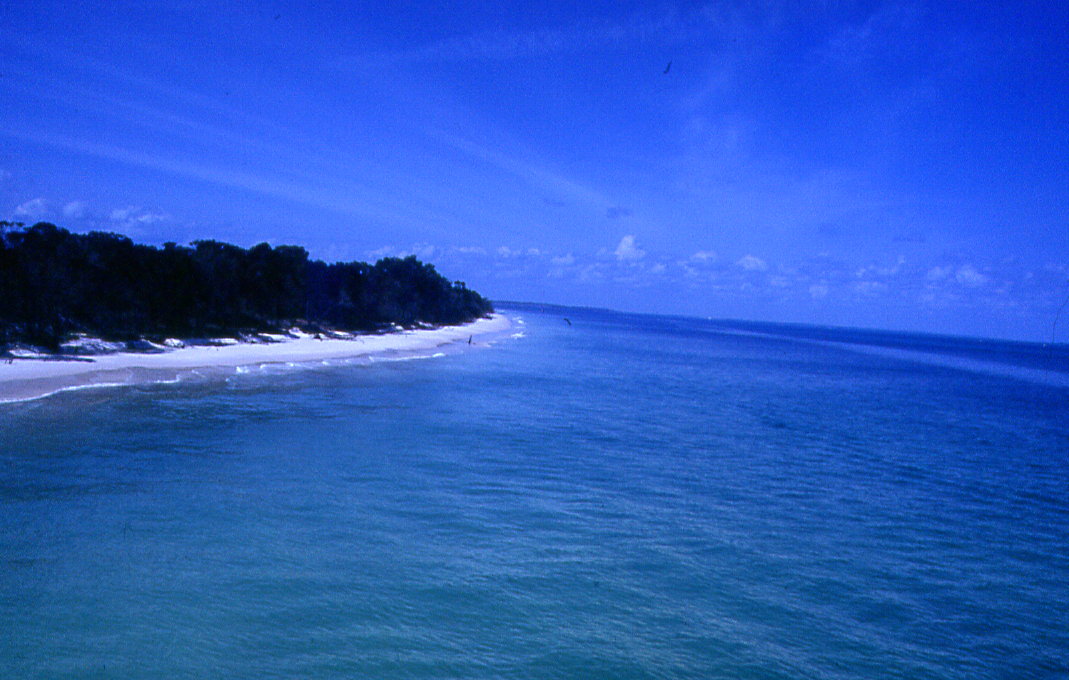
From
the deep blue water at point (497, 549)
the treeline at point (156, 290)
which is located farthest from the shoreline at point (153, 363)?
the treeline at point (156, 290)

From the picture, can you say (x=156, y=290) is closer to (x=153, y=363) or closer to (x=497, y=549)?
(x=153, y=363)

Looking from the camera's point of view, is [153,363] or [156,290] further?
[156,290]

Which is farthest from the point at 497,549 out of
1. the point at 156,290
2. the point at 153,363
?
the point at 156,290

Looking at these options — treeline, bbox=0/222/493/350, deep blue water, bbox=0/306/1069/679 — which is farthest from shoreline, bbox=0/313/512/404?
treeline, bbox=0/222/493/350

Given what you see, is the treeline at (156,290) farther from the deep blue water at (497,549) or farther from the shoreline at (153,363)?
the deep blue water at (497,549)

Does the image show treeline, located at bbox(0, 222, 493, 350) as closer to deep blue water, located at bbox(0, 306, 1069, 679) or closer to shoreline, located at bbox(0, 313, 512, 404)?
shoreline, located at bbox(0, 313, 512, 404)

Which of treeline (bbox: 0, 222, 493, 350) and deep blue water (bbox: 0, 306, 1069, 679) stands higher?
treeline (bbox: 0, 222, 493, 350)

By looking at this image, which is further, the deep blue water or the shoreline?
the shoreline

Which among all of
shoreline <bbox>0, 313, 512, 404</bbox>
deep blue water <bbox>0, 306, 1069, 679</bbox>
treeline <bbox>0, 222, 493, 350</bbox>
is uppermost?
treeline <bbox>0, 222, 493, 350</bbox>
